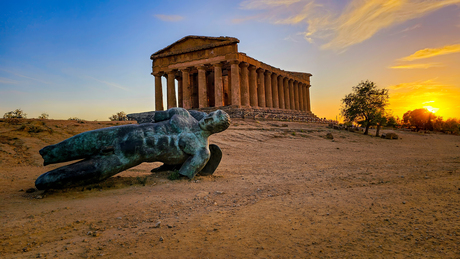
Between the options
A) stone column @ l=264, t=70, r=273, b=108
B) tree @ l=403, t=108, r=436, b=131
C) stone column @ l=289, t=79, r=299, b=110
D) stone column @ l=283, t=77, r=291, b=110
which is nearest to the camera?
stone column @ l=264, t=70, r=273, b=108

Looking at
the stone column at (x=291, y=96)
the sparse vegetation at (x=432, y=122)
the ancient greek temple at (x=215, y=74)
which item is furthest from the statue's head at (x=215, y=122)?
the sparse vegetation at (x=432, y=122)

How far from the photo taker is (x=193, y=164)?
13.8ft

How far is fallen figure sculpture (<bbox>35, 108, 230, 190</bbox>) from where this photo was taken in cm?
345

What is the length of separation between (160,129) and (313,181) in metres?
3.03

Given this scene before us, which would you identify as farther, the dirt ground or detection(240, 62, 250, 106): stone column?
detection(240, 62, 250, 106): stone column

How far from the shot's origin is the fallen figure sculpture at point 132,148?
345cm

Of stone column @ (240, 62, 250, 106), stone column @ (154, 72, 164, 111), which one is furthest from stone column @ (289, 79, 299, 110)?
stone column @ (154, 72, 164, 111)

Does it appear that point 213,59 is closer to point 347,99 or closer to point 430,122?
point 347,99

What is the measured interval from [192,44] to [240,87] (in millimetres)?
7073

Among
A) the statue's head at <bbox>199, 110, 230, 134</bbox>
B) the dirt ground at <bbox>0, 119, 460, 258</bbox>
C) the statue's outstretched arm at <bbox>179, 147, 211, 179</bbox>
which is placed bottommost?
the dirt ground at <bbox>0, 119, 460, 258</bbox>

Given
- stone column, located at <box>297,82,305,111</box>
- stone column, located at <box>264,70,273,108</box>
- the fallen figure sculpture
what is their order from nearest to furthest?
the fallen figure sculpture < stone column, located at <box>264,70,273,108</box> < stone column, located at <box>297,82,305,111</box>

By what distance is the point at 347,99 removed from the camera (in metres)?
23.1

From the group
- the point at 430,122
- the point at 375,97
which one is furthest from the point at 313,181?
the point at 430,122

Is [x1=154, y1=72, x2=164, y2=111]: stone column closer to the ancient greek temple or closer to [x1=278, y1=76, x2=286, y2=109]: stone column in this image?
the ancient greek temple
